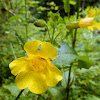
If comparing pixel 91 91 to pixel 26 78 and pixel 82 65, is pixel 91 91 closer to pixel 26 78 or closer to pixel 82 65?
pixel 82 65

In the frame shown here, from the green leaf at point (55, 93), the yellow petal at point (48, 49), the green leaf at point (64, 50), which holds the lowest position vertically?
the green leaf at point (55, 93)

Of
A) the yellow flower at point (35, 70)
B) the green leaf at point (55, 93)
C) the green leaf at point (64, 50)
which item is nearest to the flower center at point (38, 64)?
the yellow flower at point (35, 70)

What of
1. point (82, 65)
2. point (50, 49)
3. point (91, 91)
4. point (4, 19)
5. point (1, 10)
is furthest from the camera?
point (4, 19)

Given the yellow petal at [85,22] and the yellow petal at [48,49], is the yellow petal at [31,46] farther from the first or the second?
the yellow petal at [85,22]

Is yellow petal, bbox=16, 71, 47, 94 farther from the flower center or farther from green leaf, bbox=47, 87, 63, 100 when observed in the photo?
green leaf, bbox=47, 87, 63, 100

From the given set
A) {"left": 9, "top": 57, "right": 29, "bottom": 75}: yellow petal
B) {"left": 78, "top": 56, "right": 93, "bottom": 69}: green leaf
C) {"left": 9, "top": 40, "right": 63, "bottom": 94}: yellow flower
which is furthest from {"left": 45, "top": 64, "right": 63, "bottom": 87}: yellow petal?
{"left": 78, "top": 56, "right": 93, "bottom": 69}: green leaf

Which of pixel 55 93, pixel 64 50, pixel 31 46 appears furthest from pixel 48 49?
pixel 55 93

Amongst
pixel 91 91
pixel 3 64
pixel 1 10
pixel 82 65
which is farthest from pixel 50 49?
pixel 1 10
